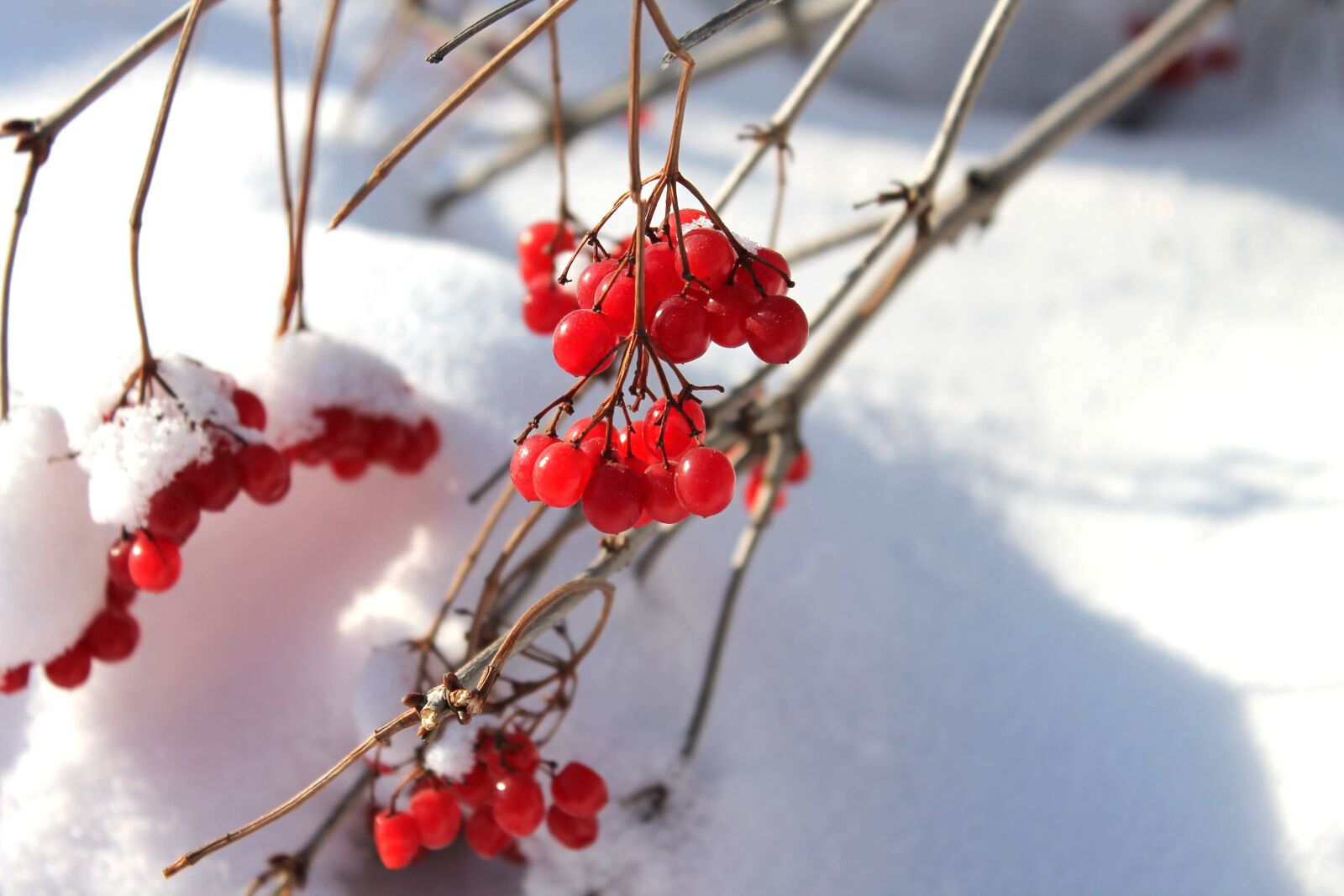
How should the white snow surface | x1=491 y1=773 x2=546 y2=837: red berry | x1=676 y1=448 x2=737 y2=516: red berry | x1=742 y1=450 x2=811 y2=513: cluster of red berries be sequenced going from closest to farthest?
x1=676 y1=448 x2=737 y2=516: red berry
x1=491 y1=773 x2=546 y2=837: red berry
the white snow surface
x1=742 y1=450 x2=811 y2=513: cluster of red berries

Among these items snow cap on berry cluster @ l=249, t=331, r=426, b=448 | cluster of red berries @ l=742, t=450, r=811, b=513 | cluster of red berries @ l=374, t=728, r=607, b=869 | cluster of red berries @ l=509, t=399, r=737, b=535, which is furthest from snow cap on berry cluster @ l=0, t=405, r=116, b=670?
cluster of red berries @ l=742, t=450, r=811, b=513

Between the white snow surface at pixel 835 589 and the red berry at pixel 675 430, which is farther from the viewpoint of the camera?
the white snow surface at pixel 835 589

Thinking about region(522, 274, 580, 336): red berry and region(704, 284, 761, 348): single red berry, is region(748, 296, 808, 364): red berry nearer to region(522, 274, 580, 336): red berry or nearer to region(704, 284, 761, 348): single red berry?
region(704, 284, 761, 348): single red berry

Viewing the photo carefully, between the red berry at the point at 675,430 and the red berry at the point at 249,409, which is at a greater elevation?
the red berry at the point at 249,409

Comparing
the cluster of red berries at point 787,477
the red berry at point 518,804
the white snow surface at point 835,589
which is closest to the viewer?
the red berry at point 518,804

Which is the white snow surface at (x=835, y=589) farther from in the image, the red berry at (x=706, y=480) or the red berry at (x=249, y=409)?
the red berry at (x=706, y=480)

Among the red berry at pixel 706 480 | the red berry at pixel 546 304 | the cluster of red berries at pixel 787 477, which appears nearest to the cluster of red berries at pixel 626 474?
the red berry at pixel 706 480
